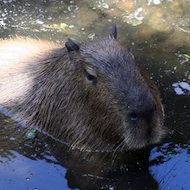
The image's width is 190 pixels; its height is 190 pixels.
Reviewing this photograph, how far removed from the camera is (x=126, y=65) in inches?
177

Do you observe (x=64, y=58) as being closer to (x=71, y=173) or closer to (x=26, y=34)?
(x=71, y=173)

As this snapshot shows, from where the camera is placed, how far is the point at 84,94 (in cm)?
473

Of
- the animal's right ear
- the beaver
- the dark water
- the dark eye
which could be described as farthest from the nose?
the animal's right ear

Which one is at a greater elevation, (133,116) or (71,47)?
(71,47)

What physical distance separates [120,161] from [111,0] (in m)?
3.87

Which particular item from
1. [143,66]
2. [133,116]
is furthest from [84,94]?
[143,66]

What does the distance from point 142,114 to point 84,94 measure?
831 mm

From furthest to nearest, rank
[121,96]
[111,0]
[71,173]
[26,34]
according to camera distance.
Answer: [111,0]
[26,34]
[71,173]
[121,96]

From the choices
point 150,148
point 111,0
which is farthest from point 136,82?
point 111,0

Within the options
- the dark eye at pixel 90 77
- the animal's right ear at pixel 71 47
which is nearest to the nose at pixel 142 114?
the dark eye at pixel 90 77

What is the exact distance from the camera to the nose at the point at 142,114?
4.12 meters

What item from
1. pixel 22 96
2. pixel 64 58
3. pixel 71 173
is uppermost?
pixel 64 58

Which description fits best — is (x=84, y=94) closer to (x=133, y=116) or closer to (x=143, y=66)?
(x=133, y=116)

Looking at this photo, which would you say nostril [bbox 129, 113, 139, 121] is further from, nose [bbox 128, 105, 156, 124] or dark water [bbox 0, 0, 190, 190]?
dark water [bbox 0, 0, 190, 190]
